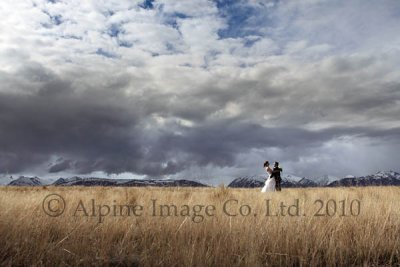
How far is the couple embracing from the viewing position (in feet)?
64.9

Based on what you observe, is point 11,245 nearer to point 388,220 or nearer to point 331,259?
point 331,259

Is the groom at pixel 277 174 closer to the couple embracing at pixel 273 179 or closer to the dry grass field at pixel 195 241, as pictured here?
the couple embracing at pixel 273 179

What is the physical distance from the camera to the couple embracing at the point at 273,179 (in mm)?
19781

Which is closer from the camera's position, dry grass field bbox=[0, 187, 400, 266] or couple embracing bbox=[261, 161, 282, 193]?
dry grass field bbox=[0, 187, 400, 266]

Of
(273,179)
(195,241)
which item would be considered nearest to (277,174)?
(273,179)

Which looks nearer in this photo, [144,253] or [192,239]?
[144,253]

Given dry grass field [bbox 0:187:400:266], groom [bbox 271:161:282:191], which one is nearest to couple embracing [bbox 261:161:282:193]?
groom [bbox 271:161:282:191]

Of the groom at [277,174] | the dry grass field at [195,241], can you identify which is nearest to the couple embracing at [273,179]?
the groom at [277,174]

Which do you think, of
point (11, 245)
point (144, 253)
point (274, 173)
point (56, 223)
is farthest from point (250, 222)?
point (274, 173)

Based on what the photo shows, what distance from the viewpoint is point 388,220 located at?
24.7 feet

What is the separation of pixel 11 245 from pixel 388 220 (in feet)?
19.8

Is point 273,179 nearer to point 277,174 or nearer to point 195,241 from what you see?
point 277,174

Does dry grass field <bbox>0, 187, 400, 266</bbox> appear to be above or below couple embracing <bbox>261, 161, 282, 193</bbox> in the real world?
below

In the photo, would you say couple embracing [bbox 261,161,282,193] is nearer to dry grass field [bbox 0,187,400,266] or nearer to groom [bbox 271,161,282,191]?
groom [bbox 271,161,282,191]
